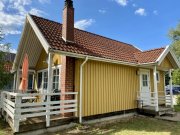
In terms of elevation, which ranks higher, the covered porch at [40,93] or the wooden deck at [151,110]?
the covered porch at [40,93]

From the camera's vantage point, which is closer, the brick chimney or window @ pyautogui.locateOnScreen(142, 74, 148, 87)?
the brick chimney

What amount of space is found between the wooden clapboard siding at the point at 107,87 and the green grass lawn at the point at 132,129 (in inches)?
36.4

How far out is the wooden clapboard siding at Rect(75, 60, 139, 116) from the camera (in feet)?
27.2

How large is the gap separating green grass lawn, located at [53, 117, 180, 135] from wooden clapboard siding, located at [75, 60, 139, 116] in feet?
3.04

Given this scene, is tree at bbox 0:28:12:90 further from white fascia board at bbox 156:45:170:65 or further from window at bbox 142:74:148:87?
white fascia board at bbox 156:45:170:65

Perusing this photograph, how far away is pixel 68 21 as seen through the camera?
8.53 m

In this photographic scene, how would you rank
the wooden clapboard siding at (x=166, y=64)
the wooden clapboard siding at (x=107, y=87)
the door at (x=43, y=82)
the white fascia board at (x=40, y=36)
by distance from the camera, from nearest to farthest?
the white fascia board at (x=40, y=36), the wooden clapboard siding at (x=107, y=87), the door at (x=43, y=82), the wooden clapboard siding at (x=166, y=64)

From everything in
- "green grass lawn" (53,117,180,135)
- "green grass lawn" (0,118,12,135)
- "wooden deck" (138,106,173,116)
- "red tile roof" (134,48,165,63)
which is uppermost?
"red tile roof" (134,48,165,63)

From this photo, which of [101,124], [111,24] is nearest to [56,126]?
[101,124]

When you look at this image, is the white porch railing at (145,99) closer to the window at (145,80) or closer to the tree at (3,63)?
the window at (145,80)

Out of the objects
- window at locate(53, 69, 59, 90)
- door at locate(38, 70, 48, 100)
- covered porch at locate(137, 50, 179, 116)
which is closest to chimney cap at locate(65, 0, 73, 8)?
window at locate(53, 69, 59, 90)

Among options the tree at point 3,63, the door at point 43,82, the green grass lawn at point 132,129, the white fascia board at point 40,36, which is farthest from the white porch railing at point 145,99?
the tree at point 3,63

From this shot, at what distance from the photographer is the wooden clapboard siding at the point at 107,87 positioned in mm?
8289

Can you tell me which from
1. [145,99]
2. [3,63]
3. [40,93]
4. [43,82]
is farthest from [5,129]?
[145,99]
